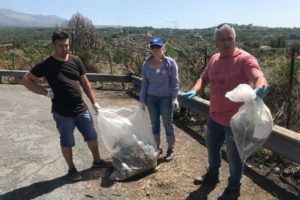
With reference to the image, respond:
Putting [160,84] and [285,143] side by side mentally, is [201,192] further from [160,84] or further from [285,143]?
[160,84]

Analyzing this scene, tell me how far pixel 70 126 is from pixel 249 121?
2355mm

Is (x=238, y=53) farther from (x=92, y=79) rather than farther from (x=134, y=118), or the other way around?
(x=92, y=79)

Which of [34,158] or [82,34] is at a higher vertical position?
[82,34]

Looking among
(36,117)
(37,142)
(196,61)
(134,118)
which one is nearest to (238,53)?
(134,118)

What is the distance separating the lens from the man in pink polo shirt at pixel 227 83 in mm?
4307

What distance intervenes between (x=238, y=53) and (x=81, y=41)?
42.7 ft

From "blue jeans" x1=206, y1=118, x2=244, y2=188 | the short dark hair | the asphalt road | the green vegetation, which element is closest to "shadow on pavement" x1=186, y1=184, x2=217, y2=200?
"blue jeans" x1=206, y1=118, x2=244, y2=188

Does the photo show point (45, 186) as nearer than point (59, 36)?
No

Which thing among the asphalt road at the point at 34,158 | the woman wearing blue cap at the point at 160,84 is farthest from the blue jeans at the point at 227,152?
the asphalt road at the point at 34,158

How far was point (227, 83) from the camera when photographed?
4.56 meters

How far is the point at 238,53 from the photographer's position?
449cm

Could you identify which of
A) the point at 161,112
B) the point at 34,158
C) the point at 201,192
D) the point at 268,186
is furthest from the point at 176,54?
the point at 201,192

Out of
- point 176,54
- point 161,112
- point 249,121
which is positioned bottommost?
point 161,112

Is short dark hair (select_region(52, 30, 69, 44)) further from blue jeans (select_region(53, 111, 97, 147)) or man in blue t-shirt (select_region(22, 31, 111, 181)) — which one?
blue jeans (select_region(53, 111, 97, 147))
